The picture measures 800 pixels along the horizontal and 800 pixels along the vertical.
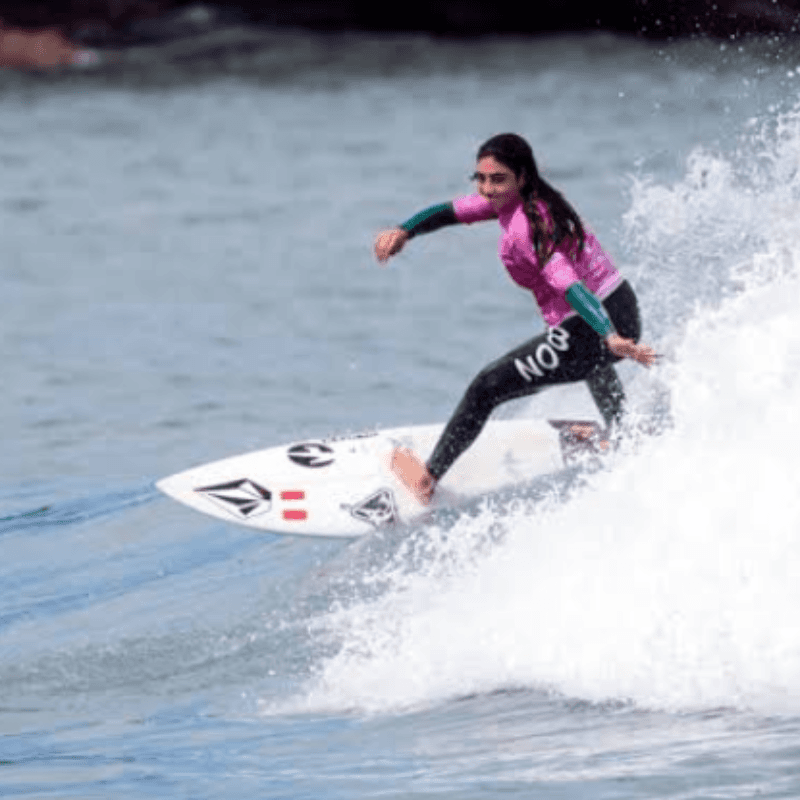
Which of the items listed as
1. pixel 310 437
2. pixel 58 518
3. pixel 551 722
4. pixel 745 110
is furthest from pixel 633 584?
pixel 745 110

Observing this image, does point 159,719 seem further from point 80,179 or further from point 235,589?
point 80,179

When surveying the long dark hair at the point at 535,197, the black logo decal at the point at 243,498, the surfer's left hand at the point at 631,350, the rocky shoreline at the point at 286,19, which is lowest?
the rocky shoreline at the point at 286,19

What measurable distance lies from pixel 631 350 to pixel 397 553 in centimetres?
220

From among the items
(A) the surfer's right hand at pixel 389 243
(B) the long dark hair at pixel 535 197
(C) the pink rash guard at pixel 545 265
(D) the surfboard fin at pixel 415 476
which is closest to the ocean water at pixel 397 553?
(D) the surfboard fin at pixel 415 476

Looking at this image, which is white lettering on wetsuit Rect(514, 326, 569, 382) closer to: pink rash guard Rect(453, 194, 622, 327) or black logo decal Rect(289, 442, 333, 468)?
pink rash guard Rect(453, 194, 622, 327)

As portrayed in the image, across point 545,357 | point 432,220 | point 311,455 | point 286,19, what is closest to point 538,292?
point 545,357

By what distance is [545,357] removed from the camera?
12.4 m

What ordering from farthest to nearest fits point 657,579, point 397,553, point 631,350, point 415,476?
point 415,476, point 397,553, point 631,350, point 657,579

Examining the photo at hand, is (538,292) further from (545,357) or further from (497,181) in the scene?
(497,181)

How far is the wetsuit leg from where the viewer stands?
12.4 meters

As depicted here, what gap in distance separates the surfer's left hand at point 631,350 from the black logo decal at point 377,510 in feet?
7.00

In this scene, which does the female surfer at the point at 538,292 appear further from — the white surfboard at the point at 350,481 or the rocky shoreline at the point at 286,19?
the rocky shoreline at the point at 286,19

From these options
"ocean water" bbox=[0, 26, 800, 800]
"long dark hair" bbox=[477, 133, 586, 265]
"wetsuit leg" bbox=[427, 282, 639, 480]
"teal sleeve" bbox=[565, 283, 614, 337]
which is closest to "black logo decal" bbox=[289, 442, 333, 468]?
"ocean water" bbox=[0, 26, 800, 800]

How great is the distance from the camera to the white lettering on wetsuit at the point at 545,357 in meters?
12.4
